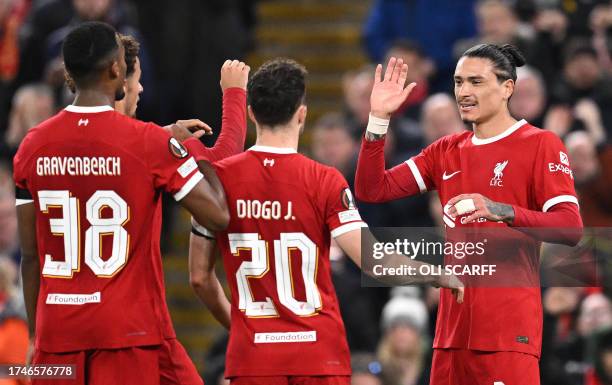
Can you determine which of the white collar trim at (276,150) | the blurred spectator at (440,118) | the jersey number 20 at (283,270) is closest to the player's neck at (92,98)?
the white collar trim at (276,150)

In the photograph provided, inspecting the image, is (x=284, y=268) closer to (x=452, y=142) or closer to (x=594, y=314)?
(x=452, y=142)

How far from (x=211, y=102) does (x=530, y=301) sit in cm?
695

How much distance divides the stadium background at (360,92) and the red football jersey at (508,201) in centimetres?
273

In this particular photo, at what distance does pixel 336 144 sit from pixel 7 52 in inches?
152

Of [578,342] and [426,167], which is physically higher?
[426,167]

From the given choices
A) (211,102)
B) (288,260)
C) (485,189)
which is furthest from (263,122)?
(211,102)

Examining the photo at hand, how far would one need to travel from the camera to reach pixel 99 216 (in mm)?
6520

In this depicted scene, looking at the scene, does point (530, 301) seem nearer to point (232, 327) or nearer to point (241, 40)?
point (232, 327)

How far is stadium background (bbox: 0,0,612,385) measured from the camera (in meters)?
10.3

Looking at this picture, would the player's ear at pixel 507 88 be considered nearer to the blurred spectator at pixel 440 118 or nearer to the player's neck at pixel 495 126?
the player's neck at pixel 495 126

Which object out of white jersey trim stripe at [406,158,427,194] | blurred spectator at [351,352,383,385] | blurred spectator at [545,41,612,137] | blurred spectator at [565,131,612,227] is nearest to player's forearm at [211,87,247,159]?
white jersey trim stripe at [406,158,427,194]

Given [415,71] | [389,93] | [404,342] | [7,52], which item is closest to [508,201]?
[389,93]

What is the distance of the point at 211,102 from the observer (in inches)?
527

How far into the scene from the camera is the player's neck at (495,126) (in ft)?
23.0
